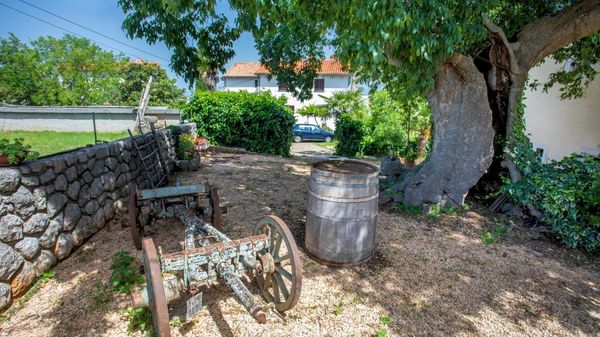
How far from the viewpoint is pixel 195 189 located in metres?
4.27

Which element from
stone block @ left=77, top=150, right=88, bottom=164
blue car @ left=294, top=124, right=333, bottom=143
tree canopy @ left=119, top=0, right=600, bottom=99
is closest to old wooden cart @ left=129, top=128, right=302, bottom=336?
stone block @ left=77, top=150, right=88, bottom=164

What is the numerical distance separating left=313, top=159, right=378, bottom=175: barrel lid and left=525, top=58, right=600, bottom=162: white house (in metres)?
6.34

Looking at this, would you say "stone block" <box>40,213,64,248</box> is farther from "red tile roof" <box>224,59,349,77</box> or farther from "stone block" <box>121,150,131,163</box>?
"red tile roof" <box>224,59,349,77</box>

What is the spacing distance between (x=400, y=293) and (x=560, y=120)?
8808 mm

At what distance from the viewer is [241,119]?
39.3 feet

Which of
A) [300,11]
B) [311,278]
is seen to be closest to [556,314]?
[311,278]

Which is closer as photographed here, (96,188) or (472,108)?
(96,188)

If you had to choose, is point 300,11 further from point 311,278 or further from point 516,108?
point 516,108

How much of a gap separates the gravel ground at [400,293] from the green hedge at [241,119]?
7384 mm

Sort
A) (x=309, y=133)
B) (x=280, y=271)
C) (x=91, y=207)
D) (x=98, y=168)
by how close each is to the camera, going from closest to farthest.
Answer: (x=280, y=271) < (x=91, y=207) < (x=98, y=168) < (x=309, y=133)

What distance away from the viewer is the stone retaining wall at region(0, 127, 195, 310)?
290cm

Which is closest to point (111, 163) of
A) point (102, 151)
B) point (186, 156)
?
point (102, 151)

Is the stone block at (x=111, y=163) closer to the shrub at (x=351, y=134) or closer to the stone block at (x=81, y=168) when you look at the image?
the stone block at (x=81, y=168)

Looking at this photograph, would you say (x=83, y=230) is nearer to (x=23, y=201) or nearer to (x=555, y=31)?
(x=23, y=201)
